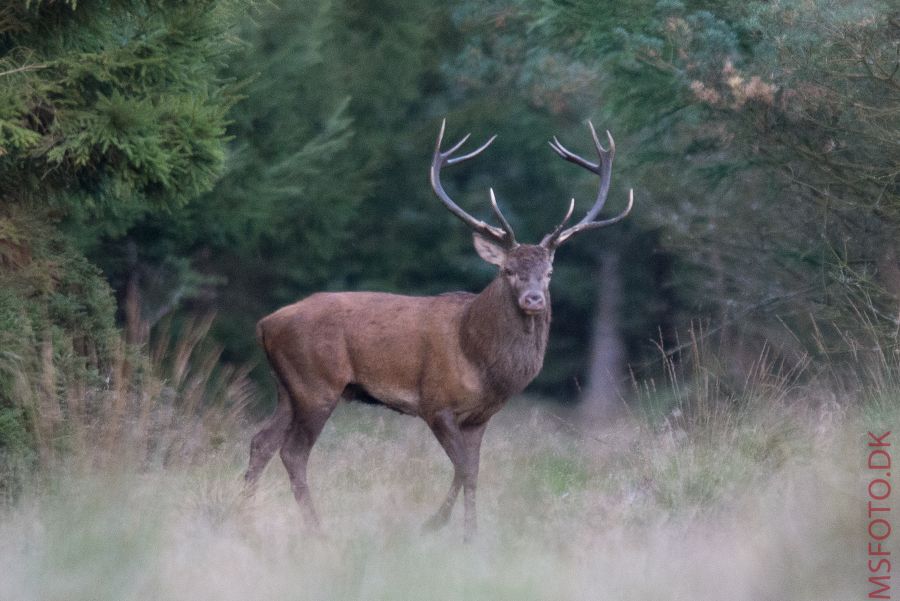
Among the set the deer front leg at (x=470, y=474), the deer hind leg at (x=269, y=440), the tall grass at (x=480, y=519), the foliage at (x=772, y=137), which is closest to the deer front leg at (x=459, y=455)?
the deer front leg at (x=470, y=474)

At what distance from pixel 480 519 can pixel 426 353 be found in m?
1.26

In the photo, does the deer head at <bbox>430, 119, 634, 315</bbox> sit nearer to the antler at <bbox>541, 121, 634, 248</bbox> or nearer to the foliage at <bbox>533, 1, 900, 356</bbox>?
the antler at <bbox>541, 121, 634, 248</bbox>

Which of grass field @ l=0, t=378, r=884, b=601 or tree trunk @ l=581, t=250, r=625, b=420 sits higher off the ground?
grass field @ l=0, t=378, r=884, b=601

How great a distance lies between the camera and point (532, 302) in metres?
9.27

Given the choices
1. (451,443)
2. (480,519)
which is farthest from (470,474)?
(480,519)

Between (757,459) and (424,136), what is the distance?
488 inches

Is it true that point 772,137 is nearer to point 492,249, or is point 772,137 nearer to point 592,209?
point 592,209

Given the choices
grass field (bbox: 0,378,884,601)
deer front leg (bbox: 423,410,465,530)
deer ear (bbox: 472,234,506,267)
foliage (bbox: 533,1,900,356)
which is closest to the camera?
grass field (bbox: 0,378,884,601)

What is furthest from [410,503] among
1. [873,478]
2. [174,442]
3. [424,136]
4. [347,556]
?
[424,136]

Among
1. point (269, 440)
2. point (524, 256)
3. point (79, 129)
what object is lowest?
point (269, 440)

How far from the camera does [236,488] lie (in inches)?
318

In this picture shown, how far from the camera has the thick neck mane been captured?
373 inches

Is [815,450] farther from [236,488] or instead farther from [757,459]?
[236,488]

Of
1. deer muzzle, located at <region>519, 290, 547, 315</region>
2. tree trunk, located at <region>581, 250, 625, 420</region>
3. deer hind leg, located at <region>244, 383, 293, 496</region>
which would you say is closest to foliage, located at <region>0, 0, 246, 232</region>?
deer hind leg, located at <region>244, 383, 293, 496</region>
